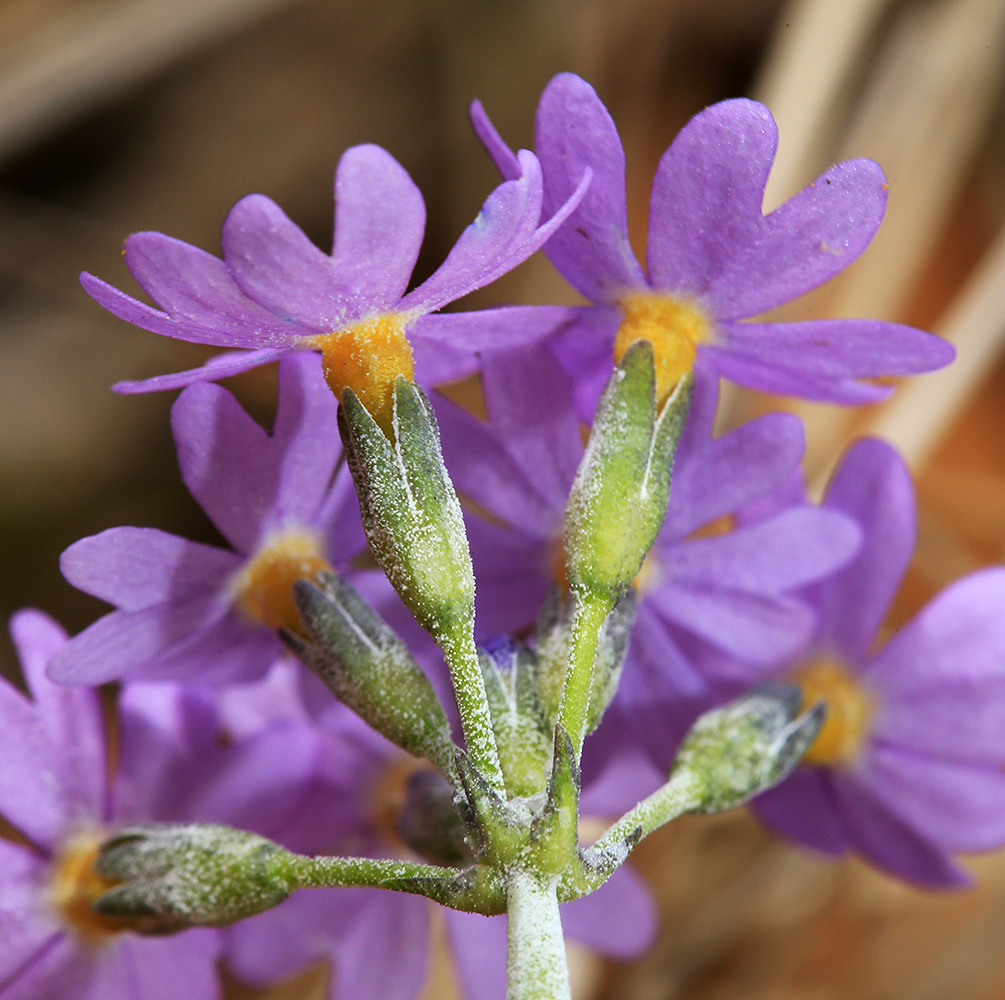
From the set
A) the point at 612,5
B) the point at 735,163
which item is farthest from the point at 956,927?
the point at 612,5

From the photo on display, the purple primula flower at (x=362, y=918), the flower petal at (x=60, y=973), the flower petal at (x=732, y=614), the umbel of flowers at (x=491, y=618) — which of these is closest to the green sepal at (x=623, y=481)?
the umbel of flowers at (x=491, y=618)

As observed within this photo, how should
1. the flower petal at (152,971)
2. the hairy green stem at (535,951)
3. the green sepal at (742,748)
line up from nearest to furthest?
the hairy green stem at (535,951) → the green sepal at (742,748) → the flower petal at (152,971)

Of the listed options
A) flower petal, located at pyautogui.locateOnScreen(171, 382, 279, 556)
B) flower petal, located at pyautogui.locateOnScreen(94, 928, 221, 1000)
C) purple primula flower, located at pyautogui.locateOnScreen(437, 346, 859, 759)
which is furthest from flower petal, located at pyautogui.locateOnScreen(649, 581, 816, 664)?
flower petal, located at pyautogui.locateOnScreen(94, 928, 221, 1000)

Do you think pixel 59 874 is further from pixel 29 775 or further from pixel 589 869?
pixel 589 869

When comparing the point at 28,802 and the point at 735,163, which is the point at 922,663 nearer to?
the point at 735,163

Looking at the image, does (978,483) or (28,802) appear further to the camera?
(978,483)

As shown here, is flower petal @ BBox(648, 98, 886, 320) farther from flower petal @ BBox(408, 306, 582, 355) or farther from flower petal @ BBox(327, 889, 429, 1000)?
flower petal @ BBox(327, 889, 429, 1000)

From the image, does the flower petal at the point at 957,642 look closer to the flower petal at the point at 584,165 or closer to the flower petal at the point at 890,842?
the flower petal at the point at 890,842
